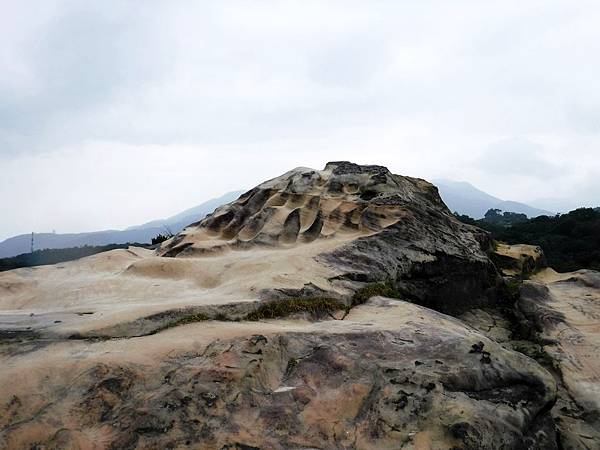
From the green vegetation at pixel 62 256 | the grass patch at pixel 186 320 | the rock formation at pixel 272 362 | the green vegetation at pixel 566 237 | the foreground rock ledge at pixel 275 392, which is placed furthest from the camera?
the green vegetation at pixel 566 237

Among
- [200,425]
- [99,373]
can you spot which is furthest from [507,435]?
[99,373]

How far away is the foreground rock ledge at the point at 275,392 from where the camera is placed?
14.6ft

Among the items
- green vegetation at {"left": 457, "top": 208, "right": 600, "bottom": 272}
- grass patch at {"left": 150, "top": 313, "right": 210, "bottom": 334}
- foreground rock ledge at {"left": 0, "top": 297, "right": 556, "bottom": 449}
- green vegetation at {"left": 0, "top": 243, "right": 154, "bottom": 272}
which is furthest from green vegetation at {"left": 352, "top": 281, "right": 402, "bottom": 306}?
green vegetation at {"left": 457, "top": 208, "right": 600, "bottom": 272}

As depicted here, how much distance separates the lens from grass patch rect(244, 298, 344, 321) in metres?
6.89

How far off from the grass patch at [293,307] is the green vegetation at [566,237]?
21546 mm

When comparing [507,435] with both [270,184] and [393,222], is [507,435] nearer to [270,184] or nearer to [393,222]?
[393,222]

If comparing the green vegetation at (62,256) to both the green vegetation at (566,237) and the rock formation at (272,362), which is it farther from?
the green vegetation at (566,237)

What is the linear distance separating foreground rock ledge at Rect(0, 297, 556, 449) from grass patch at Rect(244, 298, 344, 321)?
674 mm

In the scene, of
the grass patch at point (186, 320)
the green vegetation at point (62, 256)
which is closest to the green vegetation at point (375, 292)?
the grass patch at point (186, 320)

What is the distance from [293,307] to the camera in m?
7.18

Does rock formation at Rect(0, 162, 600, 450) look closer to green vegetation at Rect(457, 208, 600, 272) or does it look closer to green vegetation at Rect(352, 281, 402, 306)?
green vegetation at Rect(352, 281, 402, 306)

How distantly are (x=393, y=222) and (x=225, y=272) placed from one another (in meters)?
4.10

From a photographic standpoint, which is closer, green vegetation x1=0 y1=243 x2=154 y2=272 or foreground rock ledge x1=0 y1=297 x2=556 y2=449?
foreground rock ledge x1=0 y1=297 x2=556 y2=449

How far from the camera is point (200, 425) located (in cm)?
456
